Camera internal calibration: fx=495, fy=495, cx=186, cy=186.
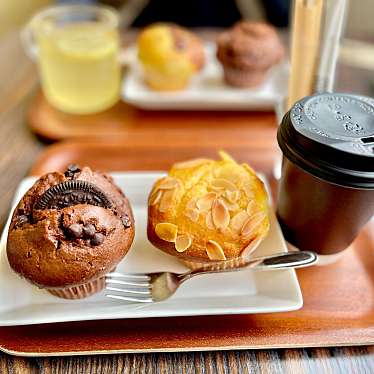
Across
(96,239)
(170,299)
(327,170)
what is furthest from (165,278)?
(327,170)

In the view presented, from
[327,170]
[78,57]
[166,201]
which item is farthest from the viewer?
[78,57]

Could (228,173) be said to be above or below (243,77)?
above

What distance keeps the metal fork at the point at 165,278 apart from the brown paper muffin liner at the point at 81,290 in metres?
0.01

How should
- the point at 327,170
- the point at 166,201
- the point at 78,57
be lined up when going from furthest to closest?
the point at 78,57 < the point at 166,201 < the point at 327,170

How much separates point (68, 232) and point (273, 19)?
1734 millimetres

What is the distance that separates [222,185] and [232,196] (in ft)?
0.10

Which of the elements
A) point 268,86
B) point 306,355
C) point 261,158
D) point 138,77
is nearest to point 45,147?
point 138,77

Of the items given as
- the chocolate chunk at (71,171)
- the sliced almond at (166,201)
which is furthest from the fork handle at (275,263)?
the chocolate chunk at (71,171)

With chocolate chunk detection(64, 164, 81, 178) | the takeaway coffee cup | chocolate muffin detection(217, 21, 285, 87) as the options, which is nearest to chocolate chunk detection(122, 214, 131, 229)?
chocolate chunk detection(64, 164, 81, 178)

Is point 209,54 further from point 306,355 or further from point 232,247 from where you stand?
point 306,355

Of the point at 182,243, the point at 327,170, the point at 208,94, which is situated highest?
the point at 327,170

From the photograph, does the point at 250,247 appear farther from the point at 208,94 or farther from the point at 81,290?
the point at 208,94

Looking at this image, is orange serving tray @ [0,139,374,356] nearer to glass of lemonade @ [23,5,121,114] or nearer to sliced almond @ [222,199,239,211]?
sliced almond @ [222,199,239,211]

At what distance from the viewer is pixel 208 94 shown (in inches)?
49.9
